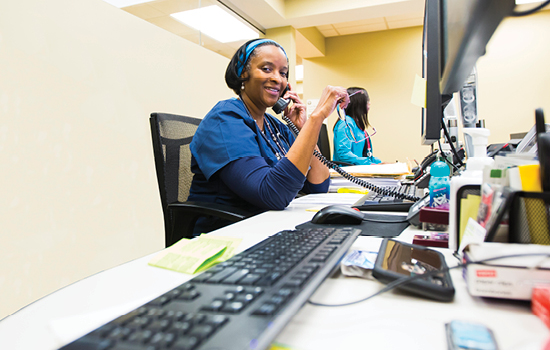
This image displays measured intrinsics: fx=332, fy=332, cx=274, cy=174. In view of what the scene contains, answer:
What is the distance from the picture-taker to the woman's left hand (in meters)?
1.53

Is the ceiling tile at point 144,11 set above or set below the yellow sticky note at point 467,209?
above

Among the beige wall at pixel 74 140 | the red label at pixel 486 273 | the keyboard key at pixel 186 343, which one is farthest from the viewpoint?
the beige wall at pixel 74 140

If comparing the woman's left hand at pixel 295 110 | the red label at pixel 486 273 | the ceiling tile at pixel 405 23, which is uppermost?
the ceiling tile at pixel 405 23

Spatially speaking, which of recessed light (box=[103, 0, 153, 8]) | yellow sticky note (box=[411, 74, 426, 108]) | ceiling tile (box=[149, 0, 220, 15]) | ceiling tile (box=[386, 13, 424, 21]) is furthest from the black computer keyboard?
ceiling tile (box=[386, 13, 424, 21])

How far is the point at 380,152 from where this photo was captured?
5457mm

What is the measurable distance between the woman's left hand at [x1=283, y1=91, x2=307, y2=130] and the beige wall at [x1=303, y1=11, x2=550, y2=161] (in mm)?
4045

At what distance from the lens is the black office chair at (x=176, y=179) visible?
1.02 meters

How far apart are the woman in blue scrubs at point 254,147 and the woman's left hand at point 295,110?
2cm

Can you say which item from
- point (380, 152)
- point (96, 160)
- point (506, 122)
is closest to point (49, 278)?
point (96, 160)

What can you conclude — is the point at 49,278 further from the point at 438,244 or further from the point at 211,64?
the point at 211,64

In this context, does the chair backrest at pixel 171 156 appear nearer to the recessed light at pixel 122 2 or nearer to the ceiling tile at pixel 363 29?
the recessed light at pixel 122 2

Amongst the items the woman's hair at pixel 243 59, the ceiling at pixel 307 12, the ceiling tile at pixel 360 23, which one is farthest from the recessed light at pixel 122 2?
the ceiling tile at pixel 360 23

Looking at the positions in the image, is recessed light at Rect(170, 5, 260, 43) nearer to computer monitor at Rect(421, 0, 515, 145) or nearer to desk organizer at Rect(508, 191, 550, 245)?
computer monitor at Rect(421, 0, 515, 145)

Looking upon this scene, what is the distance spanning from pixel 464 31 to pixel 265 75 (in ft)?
2.90
